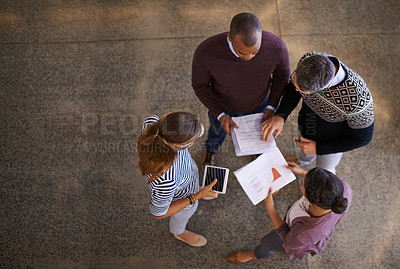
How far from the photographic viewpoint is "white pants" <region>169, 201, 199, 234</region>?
2.10 m

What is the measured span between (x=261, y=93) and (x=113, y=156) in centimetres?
158

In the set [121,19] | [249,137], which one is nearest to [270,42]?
[249,137]

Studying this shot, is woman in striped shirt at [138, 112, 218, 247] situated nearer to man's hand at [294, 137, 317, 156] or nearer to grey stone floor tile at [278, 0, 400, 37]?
man's hand at [294, 137, 317, 156]

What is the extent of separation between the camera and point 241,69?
185 cm

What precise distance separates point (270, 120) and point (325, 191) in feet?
2.30

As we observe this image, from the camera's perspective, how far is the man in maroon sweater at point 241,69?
1.66m

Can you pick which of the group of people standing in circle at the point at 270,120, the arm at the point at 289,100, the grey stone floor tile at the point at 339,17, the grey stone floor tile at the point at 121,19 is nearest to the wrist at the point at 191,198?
the group of people standing in circle at the point at 270,120

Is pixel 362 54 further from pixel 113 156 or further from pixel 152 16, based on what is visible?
pixel 113 156

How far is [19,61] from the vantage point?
3252mm

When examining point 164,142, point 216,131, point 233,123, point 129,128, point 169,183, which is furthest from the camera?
point 129,128

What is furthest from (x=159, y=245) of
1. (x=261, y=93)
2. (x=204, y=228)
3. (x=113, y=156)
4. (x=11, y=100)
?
(x=11, y=100)

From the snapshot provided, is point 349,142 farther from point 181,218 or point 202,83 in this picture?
point 181,218

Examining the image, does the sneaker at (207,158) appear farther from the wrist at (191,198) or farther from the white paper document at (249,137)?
the wrist at (191,198)

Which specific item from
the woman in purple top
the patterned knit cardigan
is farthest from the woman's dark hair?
the patterned knit cardigan
